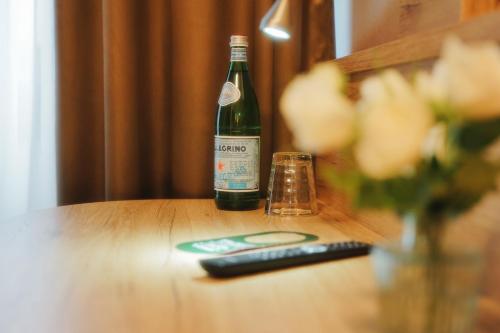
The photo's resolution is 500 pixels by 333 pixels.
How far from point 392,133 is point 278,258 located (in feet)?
1.34

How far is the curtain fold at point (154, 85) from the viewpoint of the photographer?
138 cm

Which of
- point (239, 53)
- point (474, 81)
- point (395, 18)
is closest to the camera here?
point (474, 81)

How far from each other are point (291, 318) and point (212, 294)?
12 centimetres

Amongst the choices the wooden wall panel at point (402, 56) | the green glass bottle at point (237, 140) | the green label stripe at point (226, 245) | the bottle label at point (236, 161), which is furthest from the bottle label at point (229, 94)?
the green label stripe at point (226, 245)

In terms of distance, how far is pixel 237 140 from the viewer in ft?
3.88

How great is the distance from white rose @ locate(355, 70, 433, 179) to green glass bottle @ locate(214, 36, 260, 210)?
2.57 feet

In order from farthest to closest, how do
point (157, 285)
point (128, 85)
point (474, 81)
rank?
point (128, 85) < point (157, 285) < point (474, 81)

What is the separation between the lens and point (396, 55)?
2.77 feet

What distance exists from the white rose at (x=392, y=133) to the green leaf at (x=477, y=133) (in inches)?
0.9

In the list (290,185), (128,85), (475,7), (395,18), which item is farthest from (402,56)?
(128,85)

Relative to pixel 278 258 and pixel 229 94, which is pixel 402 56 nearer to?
pixel 278 258

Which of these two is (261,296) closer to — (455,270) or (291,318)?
(291,318)

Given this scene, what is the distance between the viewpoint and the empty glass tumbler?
3.82ft

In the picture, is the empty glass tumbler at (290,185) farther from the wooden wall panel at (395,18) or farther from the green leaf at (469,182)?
the green leaf at (469,182)
